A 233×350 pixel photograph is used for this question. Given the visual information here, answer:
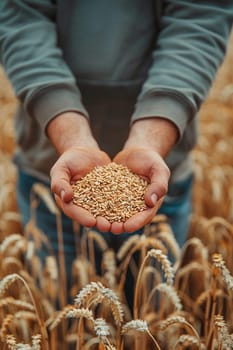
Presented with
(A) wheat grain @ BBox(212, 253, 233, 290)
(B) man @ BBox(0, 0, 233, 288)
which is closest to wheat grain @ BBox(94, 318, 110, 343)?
(A) wheat grain @ BBox(212, 253, 233, 290)

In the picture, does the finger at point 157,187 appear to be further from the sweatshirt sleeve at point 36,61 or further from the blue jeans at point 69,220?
the blue jeans at point 69,220

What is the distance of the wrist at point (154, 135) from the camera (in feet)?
3.58

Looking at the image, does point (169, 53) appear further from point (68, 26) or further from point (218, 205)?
point (218, 205)

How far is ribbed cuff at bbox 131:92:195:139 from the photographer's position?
1.14 meters

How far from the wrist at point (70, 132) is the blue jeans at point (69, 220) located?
322 millimetres

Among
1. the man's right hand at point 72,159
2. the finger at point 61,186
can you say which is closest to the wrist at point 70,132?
the man's right hand at point 72,159

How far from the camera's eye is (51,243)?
1.49m

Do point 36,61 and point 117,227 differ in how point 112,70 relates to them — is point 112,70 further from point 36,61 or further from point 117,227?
point 117,227

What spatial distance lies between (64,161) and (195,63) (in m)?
0.41

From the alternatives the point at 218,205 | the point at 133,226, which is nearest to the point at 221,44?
the point at 133,226

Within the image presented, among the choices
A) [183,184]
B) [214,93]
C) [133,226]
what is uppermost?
[133,226]

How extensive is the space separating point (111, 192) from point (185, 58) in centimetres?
35

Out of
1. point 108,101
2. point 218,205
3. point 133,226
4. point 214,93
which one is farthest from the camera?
point 214,93

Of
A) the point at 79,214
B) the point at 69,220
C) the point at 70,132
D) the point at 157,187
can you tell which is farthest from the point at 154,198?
the point at 69,220
